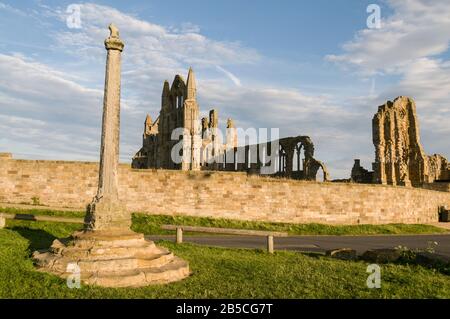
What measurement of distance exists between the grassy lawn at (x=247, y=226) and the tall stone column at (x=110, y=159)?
827cm

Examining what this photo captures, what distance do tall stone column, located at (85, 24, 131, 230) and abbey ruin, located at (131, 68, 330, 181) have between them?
100 ft

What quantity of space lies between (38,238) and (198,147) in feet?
96.4

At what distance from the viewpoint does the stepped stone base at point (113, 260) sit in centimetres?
675

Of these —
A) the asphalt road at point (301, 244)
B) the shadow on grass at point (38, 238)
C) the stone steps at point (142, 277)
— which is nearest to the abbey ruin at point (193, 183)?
the stone steps at point (142, 277)

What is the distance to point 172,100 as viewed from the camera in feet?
148

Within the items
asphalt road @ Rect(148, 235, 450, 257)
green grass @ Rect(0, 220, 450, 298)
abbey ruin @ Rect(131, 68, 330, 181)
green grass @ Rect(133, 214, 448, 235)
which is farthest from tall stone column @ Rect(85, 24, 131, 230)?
abbey ruin @ Rect(131, 68, 330, 181)

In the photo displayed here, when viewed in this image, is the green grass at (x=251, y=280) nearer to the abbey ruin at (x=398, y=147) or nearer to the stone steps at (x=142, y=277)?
the stone steps at (x=142, y=277)

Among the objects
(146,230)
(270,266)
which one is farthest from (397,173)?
(270,266)

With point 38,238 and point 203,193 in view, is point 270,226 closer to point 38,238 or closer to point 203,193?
point 203,193

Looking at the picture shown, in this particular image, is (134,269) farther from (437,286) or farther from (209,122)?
(209,122)

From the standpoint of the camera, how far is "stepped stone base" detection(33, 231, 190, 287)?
6.75m

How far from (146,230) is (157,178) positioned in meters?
4.19

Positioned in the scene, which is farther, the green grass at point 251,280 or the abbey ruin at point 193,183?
the abbey ruin at point 193,183

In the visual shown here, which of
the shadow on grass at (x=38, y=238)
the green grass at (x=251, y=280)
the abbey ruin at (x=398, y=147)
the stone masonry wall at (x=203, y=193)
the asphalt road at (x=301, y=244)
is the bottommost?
the asphalt road at (x=301, y=244)
